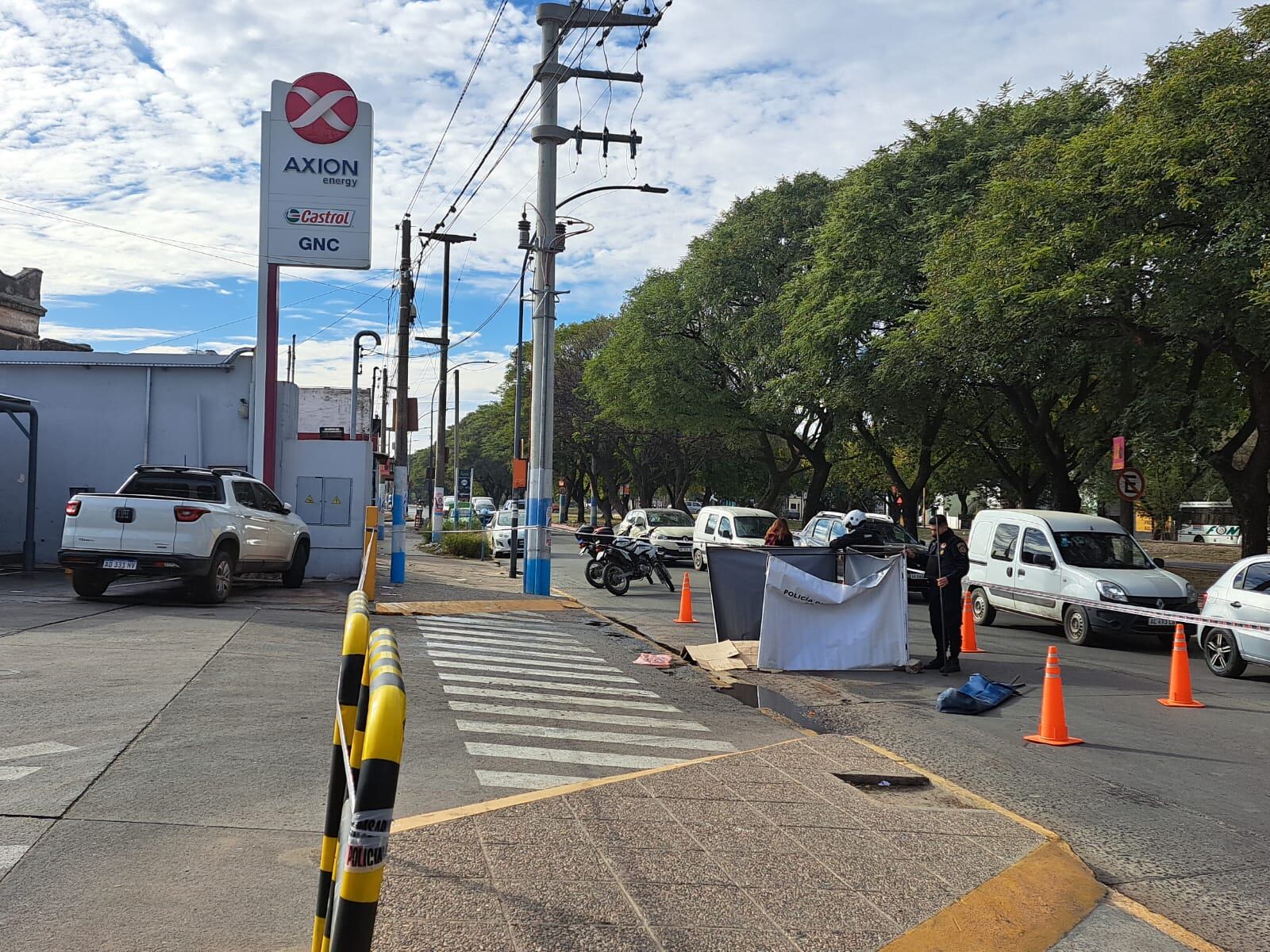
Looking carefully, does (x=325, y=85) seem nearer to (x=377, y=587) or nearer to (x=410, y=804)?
(x=377, y=587)

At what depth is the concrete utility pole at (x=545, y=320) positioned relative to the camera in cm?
1905

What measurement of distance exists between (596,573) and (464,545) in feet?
44.3

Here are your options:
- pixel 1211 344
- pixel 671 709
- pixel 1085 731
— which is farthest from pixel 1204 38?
pixel 671 709

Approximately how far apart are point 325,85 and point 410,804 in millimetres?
19292

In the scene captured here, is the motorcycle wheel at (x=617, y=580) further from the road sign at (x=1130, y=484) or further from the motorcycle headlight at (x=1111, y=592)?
the road sign at (x=1130, y=484)

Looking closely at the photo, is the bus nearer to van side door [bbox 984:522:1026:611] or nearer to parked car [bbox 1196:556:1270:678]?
van side door [bbox 984:522:1026:611]

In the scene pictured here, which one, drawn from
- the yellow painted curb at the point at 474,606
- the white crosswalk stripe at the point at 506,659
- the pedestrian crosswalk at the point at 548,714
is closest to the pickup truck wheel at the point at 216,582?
the yellow painted curb at the point at 474,606

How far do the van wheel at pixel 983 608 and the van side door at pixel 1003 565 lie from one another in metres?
0.19

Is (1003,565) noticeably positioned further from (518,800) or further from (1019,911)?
(1019,911)

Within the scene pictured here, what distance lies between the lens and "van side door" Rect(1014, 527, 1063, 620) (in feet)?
53.7

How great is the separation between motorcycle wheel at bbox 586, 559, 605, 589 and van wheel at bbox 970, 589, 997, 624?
279 inches

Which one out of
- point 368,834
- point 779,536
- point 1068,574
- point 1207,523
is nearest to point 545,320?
point 779,536

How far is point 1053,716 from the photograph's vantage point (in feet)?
28.2

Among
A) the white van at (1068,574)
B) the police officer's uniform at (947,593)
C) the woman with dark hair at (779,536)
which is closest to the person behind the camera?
the police officer's uniform at (947,593)
